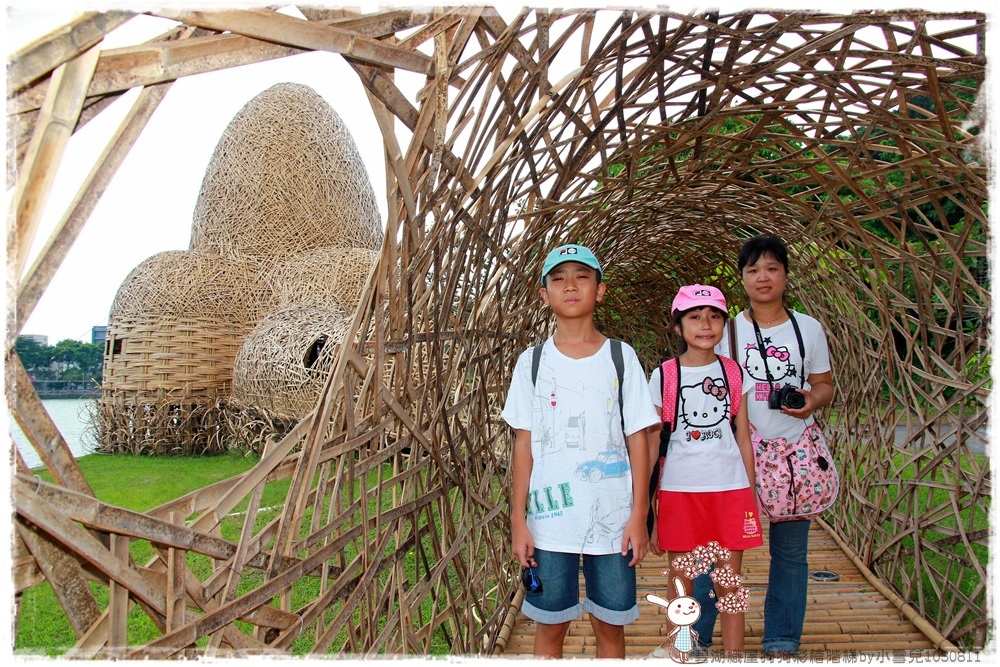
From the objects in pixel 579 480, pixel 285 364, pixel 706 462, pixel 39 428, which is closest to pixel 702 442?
pixel 706 462

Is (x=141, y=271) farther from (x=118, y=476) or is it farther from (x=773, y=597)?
(x=773, y=597)

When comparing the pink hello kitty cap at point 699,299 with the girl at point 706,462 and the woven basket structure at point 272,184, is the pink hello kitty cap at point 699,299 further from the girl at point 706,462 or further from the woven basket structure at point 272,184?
the woven basket structure at point 272,184

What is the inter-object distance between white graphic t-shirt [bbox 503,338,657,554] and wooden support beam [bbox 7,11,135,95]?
4.18 ft

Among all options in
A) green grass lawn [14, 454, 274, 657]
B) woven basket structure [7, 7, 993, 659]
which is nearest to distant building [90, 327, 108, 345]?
green grass lawn [14, 454, 274, 657]

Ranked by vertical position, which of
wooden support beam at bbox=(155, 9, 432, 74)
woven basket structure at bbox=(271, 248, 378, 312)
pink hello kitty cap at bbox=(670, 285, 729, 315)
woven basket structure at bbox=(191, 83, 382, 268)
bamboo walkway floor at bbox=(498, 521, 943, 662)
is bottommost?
bamboo walkway floor at bbox=(498, 521, 943, 662)

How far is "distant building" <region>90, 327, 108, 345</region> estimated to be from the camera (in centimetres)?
962

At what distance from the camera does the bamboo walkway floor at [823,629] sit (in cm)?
262

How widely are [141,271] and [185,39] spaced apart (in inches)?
361

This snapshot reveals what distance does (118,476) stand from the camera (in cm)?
725

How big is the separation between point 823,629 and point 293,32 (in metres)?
2.88

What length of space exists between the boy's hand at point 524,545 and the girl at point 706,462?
1.47 ft

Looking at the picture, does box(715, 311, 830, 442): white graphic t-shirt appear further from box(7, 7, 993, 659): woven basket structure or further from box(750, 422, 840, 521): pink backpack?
box(7, 7, 993, 659): woven basket structure

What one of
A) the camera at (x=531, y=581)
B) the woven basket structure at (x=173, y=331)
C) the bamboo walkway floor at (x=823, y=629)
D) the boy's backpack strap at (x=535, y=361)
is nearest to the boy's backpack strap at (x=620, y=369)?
the boy's backpack strap at (x=535, y=361)

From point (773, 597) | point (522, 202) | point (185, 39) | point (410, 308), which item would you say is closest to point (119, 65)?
point (185, 39)
